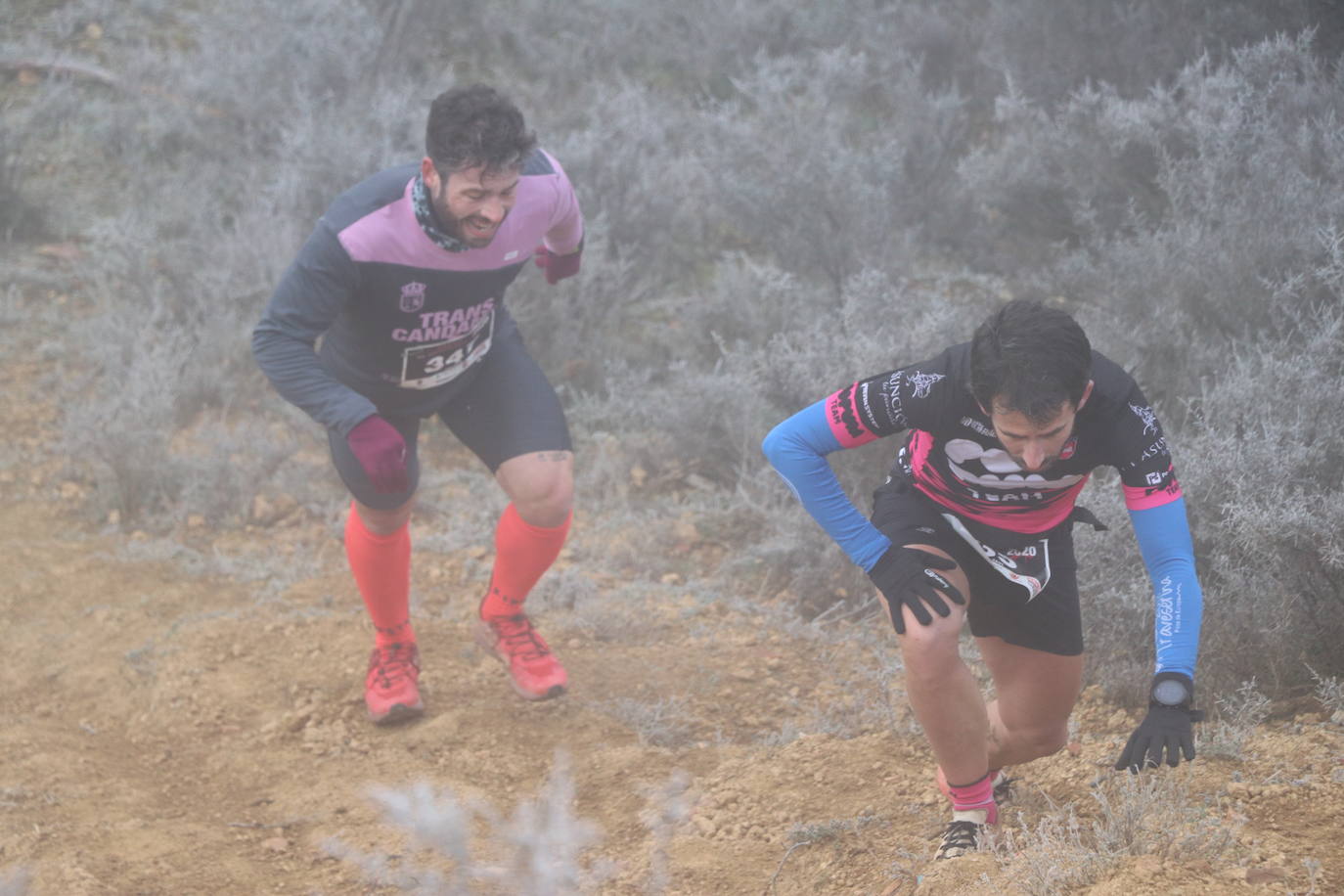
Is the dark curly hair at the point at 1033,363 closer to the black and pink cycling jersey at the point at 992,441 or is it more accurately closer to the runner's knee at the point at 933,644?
the black and pink cycling jersey at the point at 992,441

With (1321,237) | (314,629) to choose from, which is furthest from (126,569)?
(1321,237)

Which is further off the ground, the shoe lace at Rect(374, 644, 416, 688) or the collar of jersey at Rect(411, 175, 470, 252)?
the collar of jersey at Rect(411, 175, 470, 252)

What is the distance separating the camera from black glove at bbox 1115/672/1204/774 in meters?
2.34

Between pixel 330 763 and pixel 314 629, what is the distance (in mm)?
936

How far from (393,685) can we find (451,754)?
316 mm

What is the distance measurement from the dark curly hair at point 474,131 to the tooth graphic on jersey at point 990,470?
1422 mm

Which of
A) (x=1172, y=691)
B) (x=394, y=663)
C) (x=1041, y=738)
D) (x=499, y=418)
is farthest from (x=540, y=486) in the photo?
(x=1172, y=691)

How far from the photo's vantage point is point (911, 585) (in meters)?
2.59

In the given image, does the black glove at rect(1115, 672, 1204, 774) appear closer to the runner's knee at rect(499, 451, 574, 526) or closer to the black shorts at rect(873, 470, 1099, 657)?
the black shorts at rect(873, 470, 1099, 657)

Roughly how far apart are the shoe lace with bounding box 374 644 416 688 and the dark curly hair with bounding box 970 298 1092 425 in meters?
2.21

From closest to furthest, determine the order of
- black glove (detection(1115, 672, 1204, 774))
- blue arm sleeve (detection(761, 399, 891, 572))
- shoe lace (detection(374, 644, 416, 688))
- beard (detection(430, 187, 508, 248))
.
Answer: black glove (detection(1115, 672, 1204, 774)) → blue arm sleeve (detection(761, 399, 891, 572)) → beard (detection(430, 187, 508, 248)) → shoe lace (detection(374, 644, 416, 688))

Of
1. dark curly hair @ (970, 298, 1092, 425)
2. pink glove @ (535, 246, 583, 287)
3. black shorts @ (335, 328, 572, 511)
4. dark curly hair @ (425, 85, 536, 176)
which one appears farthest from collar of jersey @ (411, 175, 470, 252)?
dark curly hair @ (970, 298, 1092, 425)

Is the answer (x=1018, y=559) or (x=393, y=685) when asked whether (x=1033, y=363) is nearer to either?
(x=1018, y=559)

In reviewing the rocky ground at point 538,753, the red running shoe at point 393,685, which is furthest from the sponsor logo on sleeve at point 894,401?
the red running shoe at point 393,685
